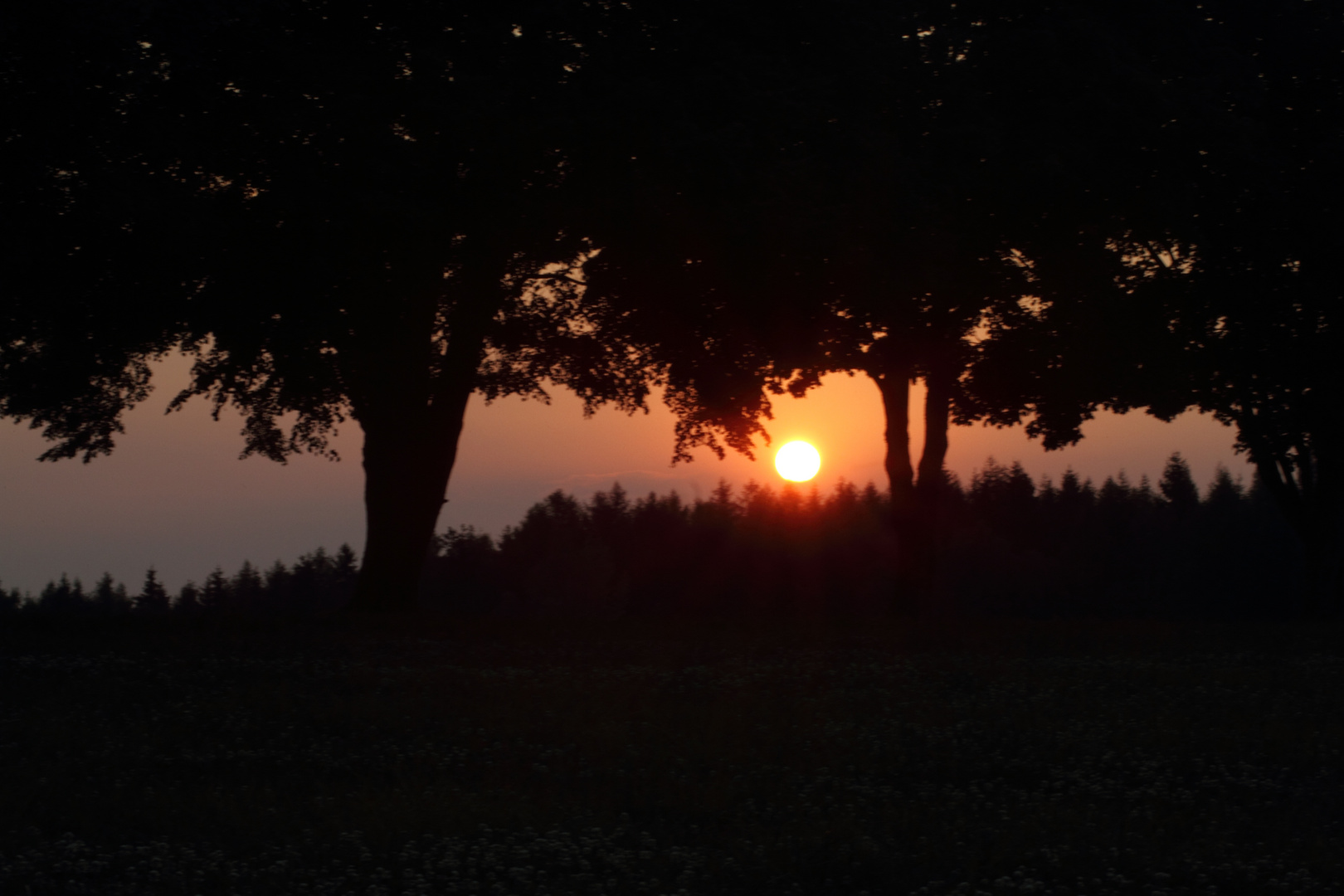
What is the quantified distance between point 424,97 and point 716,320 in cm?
697

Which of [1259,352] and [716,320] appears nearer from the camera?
[716,320]

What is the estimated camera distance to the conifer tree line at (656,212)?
19.2 metres

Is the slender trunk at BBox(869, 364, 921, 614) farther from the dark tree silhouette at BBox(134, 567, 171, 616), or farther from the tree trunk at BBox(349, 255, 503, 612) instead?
the dark tree silhouette at BBox(134, 567, 171, 616)

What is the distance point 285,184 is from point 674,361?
26.5ft

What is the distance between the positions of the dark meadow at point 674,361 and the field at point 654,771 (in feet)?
0.21

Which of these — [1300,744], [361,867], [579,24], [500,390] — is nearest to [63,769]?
[361,867]

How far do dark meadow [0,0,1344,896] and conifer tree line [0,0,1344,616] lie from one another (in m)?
0.10

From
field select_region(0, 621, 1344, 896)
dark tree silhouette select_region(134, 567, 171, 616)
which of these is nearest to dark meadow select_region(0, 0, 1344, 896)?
field select_region(0, 621, 1344, 896)

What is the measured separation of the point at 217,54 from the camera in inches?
765

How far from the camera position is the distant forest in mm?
109688

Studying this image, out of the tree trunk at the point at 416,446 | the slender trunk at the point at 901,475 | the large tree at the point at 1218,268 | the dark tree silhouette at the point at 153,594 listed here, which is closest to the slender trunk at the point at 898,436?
the slender trunk at the point at 901,475

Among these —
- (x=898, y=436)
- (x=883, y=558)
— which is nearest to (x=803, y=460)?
(x=898, y=436)

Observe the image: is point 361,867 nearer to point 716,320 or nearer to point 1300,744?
point 1300,744

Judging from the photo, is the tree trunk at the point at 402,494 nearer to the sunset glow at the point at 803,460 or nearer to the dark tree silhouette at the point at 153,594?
the sunset glow at the point at 803,460
